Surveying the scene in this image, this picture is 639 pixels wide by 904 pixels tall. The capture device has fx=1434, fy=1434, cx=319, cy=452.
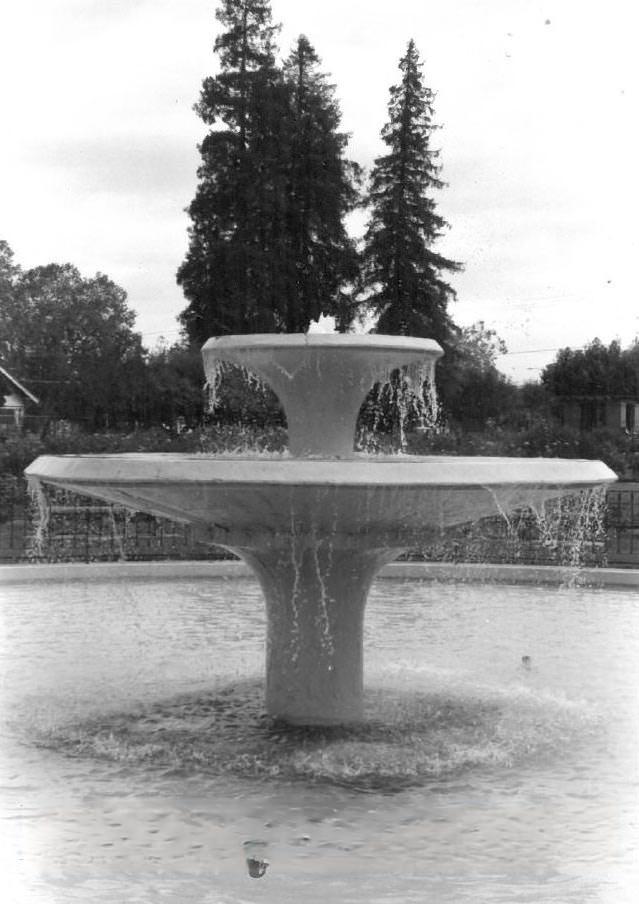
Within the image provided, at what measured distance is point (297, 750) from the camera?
6379mm

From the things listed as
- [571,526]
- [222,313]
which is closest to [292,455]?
[571,526]

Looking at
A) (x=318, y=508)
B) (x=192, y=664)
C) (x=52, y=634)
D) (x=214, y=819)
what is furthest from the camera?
(x=52, y=634)

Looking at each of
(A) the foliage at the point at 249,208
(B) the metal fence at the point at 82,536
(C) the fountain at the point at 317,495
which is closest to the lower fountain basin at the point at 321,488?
(C) the fountain at the point at 317,495

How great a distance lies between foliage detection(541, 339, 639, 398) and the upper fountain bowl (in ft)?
200

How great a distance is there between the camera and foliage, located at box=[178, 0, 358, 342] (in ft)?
138

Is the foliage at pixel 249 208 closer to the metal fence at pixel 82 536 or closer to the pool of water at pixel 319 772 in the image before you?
the metal fence at pixel 82 536

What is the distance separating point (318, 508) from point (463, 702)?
1861mm

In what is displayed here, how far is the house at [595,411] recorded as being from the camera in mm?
67562

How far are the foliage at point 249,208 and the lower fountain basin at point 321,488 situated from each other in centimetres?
3498

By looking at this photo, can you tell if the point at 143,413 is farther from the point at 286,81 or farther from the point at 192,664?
the point at 192,664

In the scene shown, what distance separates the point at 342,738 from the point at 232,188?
37553 millimetres

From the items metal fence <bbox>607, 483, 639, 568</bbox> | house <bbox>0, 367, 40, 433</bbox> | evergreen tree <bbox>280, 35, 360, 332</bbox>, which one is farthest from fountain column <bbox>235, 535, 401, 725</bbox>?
house <bbox>0, 367, 40, 433</bbox>

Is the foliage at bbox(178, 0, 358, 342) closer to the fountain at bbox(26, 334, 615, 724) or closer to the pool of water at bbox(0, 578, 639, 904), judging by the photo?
the pool of water at bbox(0, 578, 639, 904)

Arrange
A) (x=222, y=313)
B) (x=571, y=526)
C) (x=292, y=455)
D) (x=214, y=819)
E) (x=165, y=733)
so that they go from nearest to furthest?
(x=214, y=819)
(x=165, y=733)
(x=292, y=455)
(x=571, y=526)
(x=222, y=313)
